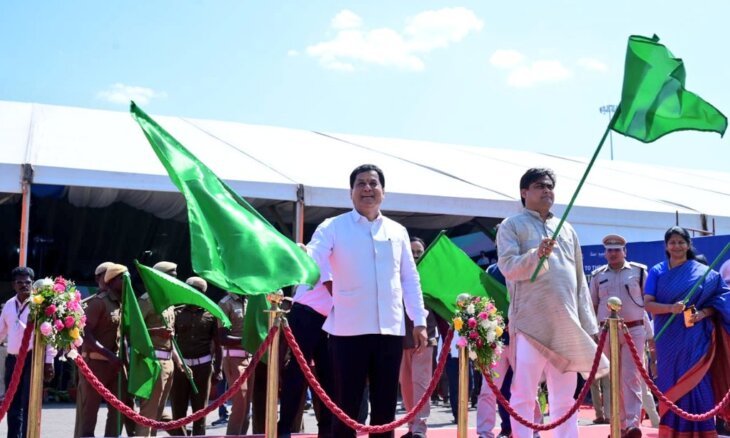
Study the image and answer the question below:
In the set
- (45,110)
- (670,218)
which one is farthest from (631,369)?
(45,110)

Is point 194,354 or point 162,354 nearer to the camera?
point 162,354

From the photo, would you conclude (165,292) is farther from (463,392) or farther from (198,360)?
(463,392)

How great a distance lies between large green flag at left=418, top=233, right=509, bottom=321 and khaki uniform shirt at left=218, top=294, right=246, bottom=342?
72.3 inches

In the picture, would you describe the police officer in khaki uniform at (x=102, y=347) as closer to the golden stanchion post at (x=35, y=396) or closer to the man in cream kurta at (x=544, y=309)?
the golden stanchion post at (x=35, y=396)

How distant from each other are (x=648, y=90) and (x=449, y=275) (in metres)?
2.46

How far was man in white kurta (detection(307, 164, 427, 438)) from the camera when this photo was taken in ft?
14.9

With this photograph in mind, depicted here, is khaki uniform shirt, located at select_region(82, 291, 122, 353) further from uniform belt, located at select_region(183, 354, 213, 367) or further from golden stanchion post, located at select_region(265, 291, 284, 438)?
golden stanchion post, located at select_region(265, 291, 284, 438)

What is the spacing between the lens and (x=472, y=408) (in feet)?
37.7

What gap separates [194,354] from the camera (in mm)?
7367

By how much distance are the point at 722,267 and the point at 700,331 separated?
251cm

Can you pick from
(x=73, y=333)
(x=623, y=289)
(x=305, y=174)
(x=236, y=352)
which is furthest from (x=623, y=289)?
(x=73, y=333)

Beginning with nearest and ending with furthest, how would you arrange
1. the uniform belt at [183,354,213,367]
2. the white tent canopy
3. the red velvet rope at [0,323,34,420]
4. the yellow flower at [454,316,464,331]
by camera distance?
the red velvet rope at [0,323,34,420], the yellow flower at [454,316,464,331], the uniform belt at [183,354,213,367], the white tent canopy

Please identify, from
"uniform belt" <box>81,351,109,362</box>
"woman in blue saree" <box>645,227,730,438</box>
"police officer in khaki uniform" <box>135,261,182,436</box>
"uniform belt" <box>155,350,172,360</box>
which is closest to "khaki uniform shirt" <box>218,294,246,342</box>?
"police officer in khaki uniform" <box>135,261,182,436</box>

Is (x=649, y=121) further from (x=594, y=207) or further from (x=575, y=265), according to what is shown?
(x=594, y=207)
